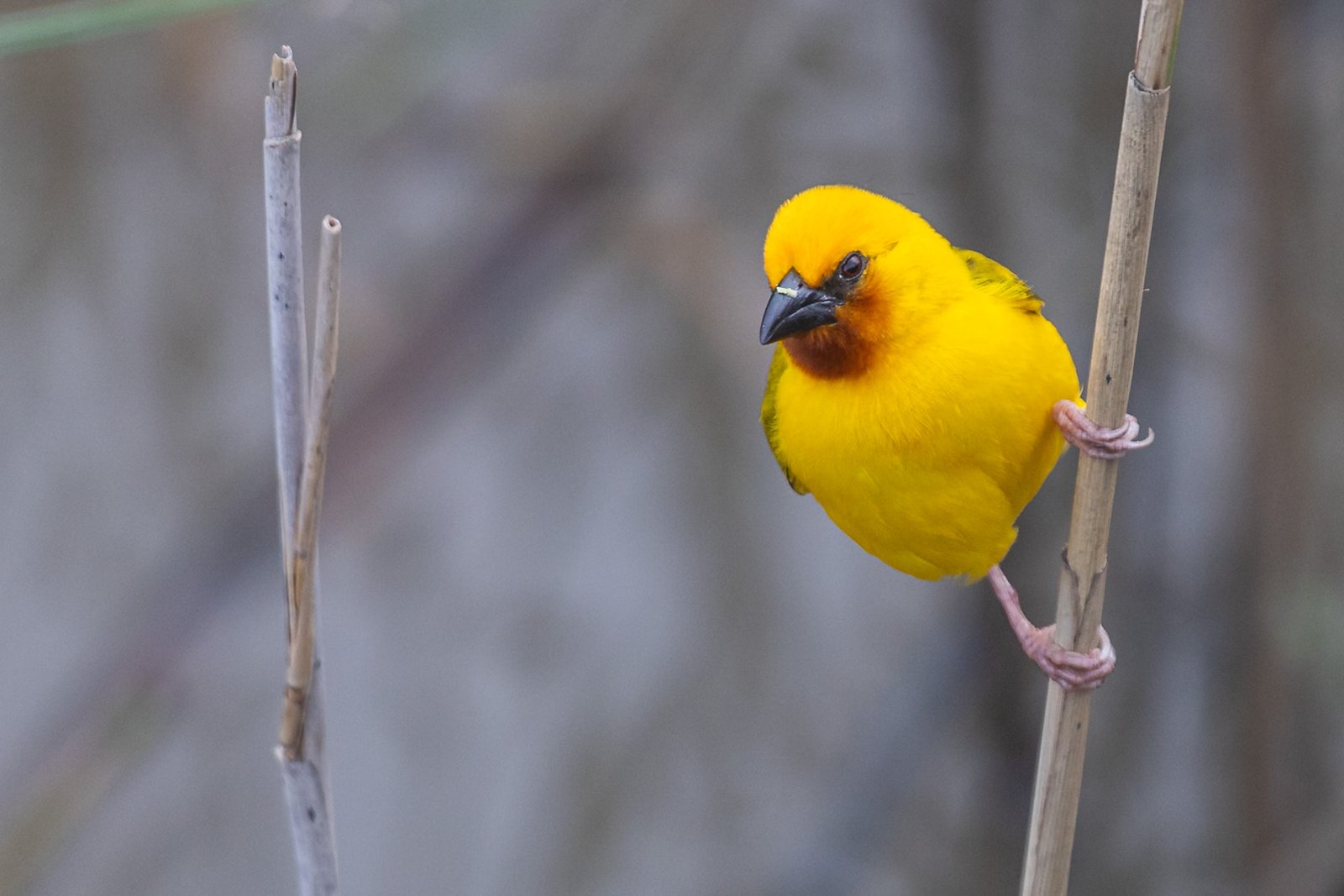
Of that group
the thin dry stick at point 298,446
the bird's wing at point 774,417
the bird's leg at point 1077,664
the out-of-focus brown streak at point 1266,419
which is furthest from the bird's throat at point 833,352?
the out-of-focus brown streak at point 1266,419

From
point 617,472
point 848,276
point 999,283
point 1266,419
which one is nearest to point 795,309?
point 848,276

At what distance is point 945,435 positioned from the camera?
1.26 metres

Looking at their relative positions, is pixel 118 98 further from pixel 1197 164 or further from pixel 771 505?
pixel 1197 164

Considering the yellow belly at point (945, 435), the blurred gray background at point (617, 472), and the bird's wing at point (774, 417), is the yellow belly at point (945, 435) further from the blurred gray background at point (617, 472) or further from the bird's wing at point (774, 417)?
the blurred gray background at point (617, 472)

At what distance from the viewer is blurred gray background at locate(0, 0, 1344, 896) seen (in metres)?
2.54

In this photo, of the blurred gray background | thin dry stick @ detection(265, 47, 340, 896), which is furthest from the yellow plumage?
the blurred gray background

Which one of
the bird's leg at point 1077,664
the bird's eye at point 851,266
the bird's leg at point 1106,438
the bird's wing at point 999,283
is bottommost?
the bird's leg at point 1077,664

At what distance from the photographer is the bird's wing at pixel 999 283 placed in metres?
1.37

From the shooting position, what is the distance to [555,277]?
290 centimetres

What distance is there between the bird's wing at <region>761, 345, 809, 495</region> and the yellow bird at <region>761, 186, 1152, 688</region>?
6.0 inches

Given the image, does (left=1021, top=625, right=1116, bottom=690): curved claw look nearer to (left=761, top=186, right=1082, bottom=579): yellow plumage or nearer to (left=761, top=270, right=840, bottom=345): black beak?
(left=761, top=186, right=1082, bottom=579): yellow plumage

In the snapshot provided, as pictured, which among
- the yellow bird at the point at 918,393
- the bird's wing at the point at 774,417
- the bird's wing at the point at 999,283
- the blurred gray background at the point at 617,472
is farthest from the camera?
the blurred gray background at the point at 617,472

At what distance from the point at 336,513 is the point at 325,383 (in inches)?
71.8

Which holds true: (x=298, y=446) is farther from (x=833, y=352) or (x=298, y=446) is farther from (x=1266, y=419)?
(x=1266, y=419)
